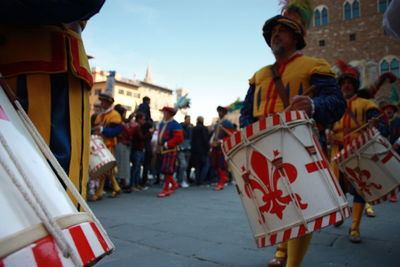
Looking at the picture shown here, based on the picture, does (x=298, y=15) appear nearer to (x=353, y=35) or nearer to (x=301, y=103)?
(x=301, y=103)

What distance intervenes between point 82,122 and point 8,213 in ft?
3.43

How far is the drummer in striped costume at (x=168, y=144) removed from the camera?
6.68 meters

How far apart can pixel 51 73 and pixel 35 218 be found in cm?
98

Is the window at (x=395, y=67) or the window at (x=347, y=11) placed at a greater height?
the window at (x=347, y=11)

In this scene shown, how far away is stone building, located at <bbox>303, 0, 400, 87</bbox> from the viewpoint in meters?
25.0

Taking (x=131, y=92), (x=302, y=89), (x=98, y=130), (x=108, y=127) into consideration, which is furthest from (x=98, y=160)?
(x=131, y=92)

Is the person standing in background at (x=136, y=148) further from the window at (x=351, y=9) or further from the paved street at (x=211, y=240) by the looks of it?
the window at (x=351, y=9)

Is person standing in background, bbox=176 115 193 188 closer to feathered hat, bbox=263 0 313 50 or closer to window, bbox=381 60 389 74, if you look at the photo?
feathered hat, bbox=263 0 313 50

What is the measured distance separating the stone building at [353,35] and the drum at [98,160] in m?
24.4

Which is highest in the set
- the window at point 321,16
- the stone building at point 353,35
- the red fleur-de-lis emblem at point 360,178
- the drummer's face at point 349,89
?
the window at point 321,16

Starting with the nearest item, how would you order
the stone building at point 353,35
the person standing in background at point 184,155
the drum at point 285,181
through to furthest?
the drum at point 285,181 → the person standing in background at point 184,155 → the stone building at point 353,35

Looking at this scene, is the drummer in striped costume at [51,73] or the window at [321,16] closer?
the drummer in striped costume at [51,73]

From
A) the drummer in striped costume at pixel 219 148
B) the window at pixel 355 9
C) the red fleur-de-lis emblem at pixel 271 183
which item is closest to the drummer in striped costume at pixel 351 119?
the red fleur-de-lis emblem at pixel 271 183

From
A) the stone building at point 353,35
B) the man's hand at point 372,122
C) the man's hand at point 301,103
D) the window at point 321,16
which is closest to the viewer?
the man's hand at point 301,103
